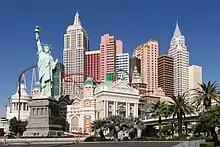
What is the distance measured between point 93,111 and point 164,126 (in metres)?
31.8

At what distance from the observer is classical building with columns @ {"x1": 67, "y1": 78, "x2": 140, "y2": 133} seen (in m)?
157

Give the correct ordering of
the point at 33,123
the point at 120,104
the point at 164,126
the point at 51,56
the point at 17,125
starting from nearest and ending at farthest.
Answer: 1. the point at 33,123
2. the point at 51,56
3. the point at 17,125
4. the point at 164,126
5. the point at 120,104

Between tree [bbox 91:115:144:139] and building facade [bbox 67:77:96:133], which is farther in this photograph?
building facade [bbox 67:77:96:133]

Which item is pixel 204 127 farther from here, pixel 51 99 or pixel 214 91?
pixel 51 99

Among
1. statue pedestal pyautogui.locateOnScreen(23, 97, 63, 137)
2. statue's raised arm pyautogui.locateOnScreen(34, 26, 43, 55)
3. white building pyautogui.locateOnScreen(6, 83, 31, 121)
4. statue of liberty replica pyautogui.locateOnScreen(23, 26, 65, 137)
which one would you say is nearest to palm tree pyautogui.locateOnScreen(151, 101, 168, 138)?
statue of liberty replica pyautogui.locateOnScreen(23, 26, 65, 137)

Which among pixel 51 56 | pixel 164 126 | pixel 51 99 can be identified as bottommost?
pixel 164 126

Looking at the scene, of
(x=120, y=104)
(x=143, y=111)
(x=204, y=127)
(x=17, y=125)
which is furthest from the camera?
(x=143, y=111)

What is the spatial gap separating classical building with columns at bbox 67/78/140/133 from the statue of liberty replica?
2756 inches

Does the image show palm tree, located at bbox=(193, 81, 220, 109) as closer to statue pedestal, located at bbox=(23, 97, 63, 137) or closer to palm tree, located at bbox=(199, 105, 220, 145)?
palm tree, located at bbox=(199, 105, 220, 145)

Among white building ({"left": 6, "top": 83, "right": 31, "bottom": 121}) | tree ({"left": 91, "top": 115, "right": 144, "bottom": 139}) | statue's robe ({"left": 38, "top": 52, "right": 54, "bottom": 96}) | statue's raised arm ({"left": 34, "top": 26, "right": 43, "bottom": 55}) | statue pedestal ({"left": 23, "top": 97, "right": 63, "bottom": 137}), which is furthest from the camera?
white building ({"left": 6, "top": 83, "right": 31, "bottom": 121})

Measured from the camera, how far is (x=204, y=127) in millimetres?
57375

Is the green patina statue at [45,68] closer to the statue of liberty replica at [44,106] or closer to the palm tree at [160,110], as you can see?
the statue of liberty replica at [44,106]

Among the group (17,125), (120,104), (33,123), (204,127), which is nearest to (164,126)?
(120,104)

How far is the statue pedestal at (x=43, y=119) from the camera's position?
79.0 meters
